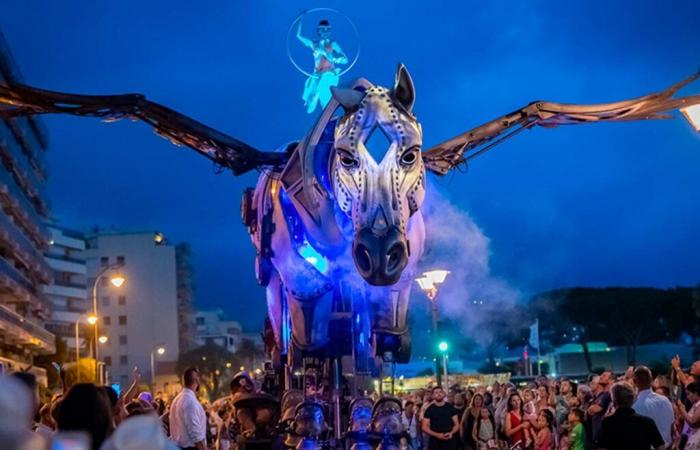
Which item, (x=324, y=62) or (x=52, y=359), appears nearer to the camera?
(x=324, y=62)

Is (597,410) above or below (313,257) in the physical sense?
below

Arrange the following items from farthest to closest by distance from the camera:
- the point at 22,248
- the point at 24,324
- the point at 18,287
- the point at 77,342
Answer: the point at 22,248 → the point at 77,342 → the point at 18,287 → the point at 24,324

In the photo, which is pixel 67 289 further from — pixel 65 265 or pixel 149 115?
pixel 149 115

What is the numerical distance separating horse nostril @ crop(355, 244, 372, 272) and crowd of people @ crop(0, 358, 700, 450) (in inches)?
72.2

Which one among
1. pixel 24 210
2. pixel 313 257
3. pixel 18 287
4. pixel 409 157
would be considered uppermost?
pixel 24 210

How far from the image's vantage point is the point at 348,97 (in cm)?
820

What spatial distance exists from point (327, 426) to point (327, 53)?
4.42 metres

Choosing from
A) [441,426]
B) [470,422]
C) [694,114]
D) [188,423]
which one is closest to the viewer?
[694,114]

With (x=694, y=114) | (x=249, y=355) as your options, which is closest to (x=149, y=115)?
(x=694, y=114)

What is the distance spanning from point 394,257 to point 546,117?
3.33 meters

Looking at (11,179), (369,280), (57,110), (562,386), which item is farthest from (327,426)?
(11,179)

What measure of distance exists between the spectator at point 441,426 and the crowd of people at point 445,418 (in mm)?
16

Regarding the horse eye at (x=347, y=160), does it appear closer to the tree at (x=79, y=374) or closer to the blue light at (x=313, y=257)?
the blue light at (x=313, y=257)

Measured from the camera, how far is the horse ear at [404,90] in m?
8.24
